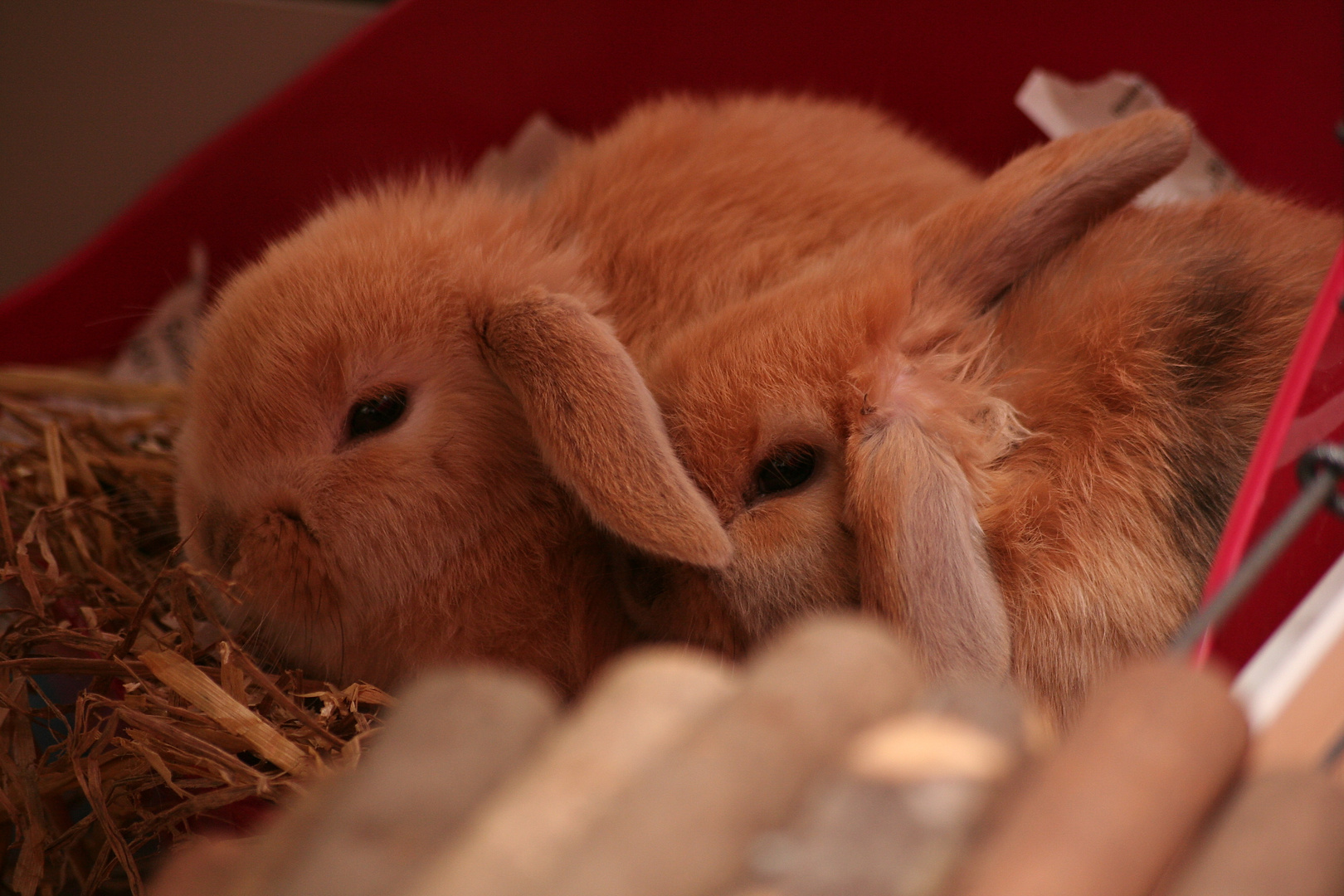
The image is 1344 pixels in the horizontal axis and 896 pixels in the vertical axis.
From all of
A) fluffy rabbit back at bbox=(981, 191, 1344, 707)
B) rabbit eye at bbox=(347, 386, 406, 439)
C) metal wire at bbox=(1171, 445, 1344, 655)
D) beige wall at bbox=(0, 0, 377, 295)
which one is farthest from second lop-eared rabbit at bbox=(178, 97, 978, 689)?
beige wall at bbox=(0, 0, 377, 295)

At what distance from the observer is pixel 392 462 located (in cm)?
140

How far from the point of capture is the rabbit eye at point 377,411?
1.44 m

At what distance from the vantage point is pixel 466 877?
20.2 inches

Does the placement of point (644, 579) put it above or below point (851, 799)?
below

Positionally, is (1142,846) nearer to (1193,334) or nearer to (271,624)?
(1193,334)

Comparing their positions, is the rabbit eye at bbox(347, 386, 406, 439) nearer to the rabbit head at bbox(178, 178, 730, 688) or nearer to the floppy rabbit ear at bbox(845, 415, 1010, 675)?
the rabbit head at bbox(178, 178, 730, 688)

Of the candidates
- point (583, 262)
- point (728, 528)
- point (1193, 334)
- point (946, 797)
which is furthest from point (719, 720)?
point (583, 262)

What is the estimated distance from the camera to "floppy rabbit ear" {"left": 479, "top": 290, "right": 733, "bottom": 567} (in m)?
1.16

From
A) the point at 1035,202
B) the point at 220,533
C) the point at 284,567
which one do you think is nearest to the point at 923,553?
the point at 1035,202

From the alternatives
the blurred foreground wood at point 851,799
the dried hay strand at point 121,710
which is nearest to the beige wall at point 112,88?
the dried hay strand at point 121,710

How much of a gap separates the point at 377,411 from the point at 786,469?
54 centimetres

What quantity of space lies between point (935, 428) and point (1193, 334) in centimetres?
33

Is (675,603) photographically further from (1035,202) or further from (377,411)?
(1035,202)

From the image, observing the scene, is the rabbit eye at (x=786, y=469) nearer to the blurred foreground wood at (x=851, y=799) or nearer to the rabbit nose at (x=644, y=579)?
the rabbit nose at (x=644, y=579)
